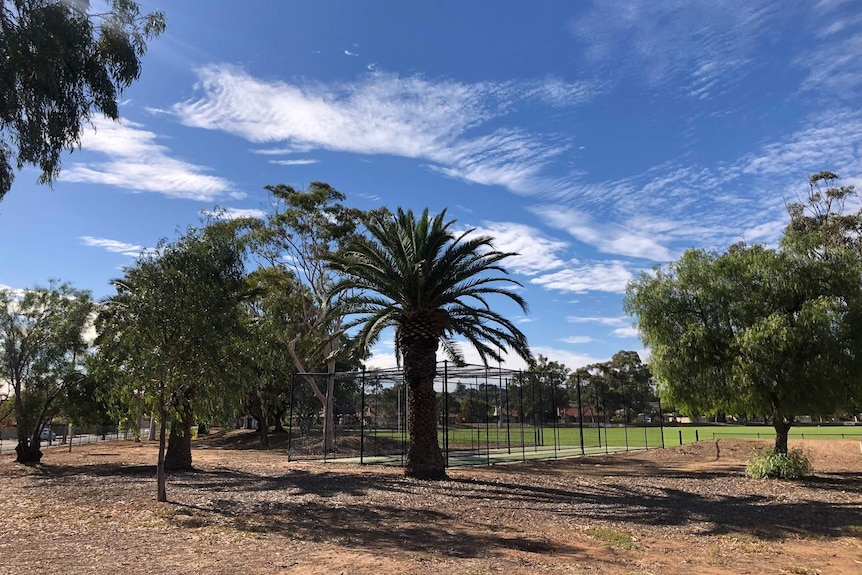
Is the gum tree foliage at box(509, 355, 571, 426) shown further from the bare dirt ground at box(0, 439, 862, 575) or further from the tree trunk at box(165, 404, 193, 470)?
the tree trunk at box(165, 404, 193, 470)

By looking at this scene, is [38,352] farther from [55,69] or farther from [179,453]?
[55,69]

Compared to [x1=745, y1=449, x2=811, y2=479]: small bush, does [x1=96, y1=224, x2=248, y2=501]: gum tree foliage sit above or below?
above

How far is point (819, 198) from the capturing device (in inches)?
1379

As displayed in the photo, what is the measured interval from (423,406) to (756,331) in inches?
394

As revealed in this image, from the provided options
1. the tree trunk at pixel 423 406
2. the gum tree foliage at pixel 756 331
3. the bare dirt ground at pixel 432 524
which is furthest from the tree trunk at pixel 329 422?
the gum tree foliage at pixel 756 331

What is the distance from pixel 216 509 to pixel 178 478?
6907mm

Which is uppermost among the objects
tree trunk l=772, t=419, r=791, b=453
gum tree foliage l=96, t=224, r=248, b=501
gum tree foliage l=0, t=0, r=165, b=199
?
gum tree foliage l=0, t=0, r=165, b=199

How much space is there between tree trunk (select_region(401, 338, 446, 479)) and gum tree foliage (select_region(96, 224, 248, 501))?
221 inches

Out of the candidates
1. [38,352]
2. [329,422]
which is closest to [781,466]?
[329,422]

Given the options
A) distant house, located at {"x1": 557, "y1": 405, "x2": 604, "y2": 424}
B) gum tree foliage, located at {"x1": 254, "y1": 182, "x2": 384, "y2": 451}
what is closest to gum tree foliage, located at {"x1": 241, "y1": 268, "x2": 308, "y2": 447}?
gum tree foliage, located at {"x1": 254, "y1": 182, "x2": 384, "y2": 451}

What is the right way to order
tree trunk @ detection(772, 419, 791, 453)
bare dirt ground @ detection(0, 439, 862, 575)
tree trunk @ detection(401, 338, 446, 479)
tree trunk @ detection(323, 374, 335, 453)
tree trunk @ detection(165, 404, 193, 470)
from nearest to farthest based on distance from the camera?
1. bare dirt ground @ detection(0, 439, 862, 575)
2. tree trunk @ detection(401, 338, 446, 479)
3. tree trunk @ detection(772, 419, 791, 453)
4. tree trunk @ detection(165, 404, 193, 470)
5. tree trunk @ detection(323, 374, 335, 453)

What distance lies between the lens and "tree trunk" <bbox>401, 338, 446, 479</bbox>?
1786 centimetres

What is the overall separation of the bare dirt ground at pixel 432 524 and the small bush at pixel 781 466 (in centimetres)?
63

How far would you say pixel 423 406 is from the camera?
58.7 ft
